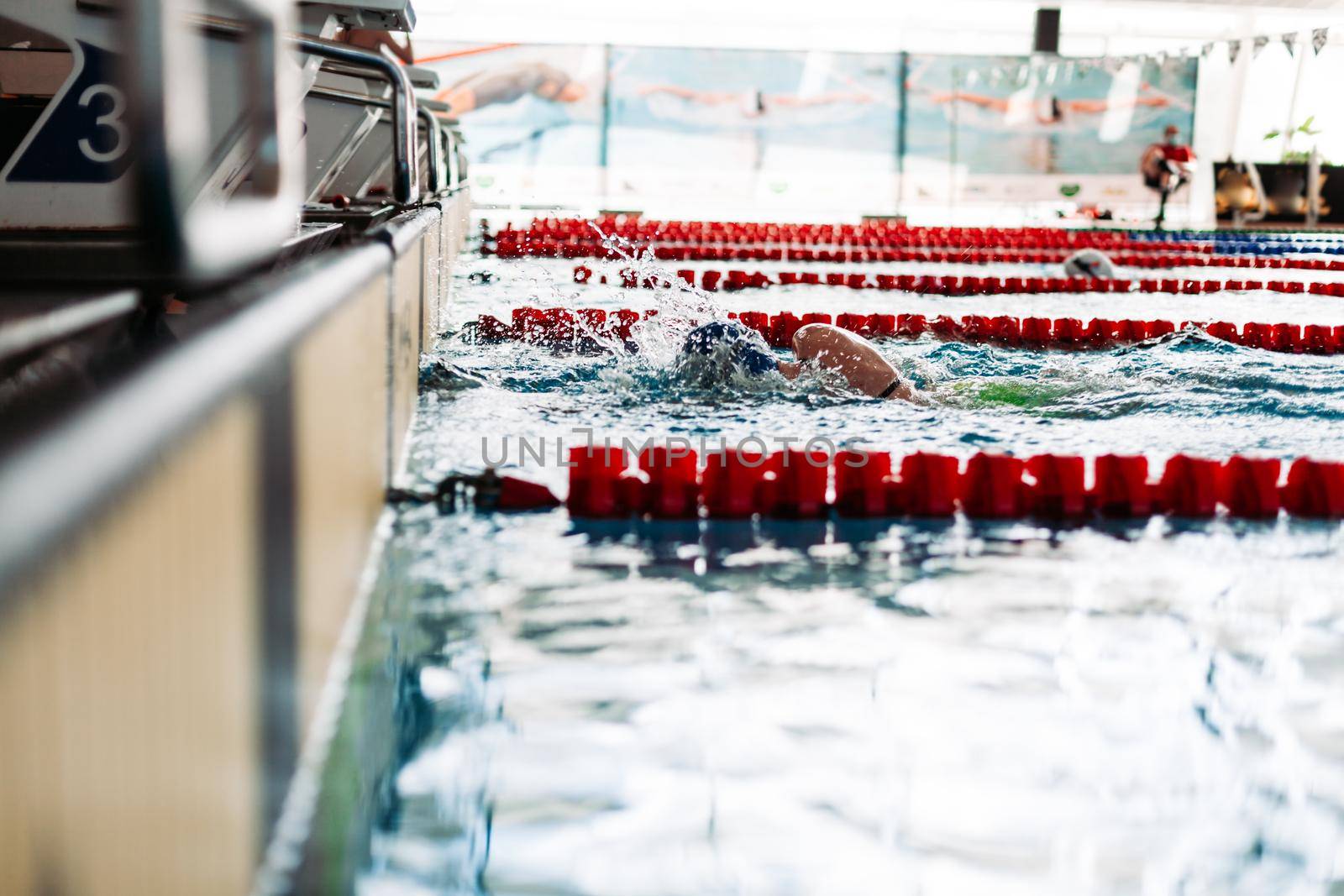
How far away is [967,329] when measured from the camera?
6863mm

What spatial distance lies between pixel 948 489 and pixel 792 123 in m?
17.7

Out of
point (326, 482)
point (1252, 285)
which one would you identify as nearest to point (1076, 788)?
point (326, 482)

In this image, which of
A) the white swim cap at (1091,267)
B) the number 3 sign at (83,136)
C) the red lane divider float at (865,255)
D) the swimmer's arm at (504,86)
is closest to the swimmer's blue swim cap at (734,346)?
the number 3 sign at (83,136)

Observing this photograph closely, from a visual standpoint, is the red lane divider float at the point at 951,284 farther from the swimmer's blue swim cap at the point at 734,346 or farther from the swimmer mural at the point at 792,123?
the swimmer mural at the point at 792,123

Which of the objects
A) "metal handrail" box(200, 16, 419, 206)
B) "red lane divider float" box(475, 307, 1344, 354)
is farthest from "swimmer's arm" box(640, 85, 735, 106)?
"metal handrail" box(200, 16, 419, 206)

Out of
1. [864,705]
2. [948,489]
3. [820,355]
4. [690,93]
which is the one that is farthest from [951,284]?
[690,93]

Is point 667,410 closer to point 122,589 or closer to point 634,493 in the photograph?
point 634,493

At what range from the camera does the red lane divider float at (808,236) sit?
1302 cm

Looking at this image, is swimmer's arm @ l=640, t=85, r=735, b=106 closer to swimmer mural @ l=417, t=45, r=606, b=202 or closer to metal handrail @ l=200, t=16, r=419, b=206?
swimmer mural @ l=417, t=45, r=606, b=202

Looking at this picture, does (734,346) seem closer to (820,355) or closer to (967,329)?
(820,355)

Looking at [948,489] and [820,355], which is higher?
[820,355]

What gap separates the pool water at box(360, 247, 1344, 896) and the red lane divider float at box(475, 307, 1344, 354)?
244 centimetres

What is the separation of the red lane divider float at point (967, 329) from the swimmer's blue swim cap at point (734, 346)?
48.7 inches

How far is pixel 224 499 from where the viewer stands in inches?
50.1
